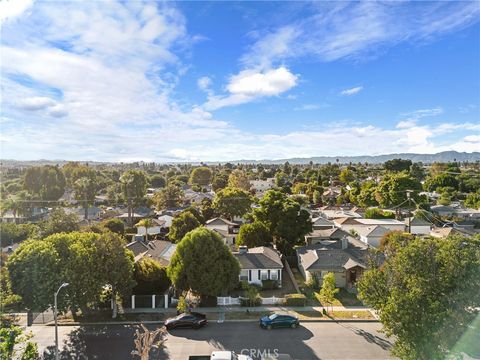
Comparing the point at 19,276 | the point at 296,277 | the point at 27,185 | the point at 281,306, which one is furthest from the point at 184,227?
the point at 27,185

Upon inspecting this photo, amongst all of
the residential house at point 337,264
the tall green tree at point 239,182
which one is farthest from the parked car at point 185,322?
the tall green tree at point 239,182

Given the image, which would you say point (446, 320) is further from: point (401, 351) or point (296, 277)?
point (296, 277)

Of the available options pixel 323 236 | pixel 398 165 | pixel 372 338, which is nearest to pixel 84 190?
pixel 323 236

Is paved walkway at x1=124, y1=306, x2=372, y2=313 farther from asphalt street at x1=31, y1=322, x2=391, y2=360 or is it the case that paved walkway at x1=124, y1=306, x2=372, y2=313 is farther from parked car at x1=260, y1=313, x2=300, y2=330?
parked car at x1=260, y1=313, x2=300, y2=330

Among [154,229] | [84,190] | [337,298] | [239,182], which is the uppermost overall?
[239,182]

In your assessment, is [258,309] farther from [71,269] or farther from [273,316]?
[71,269]
